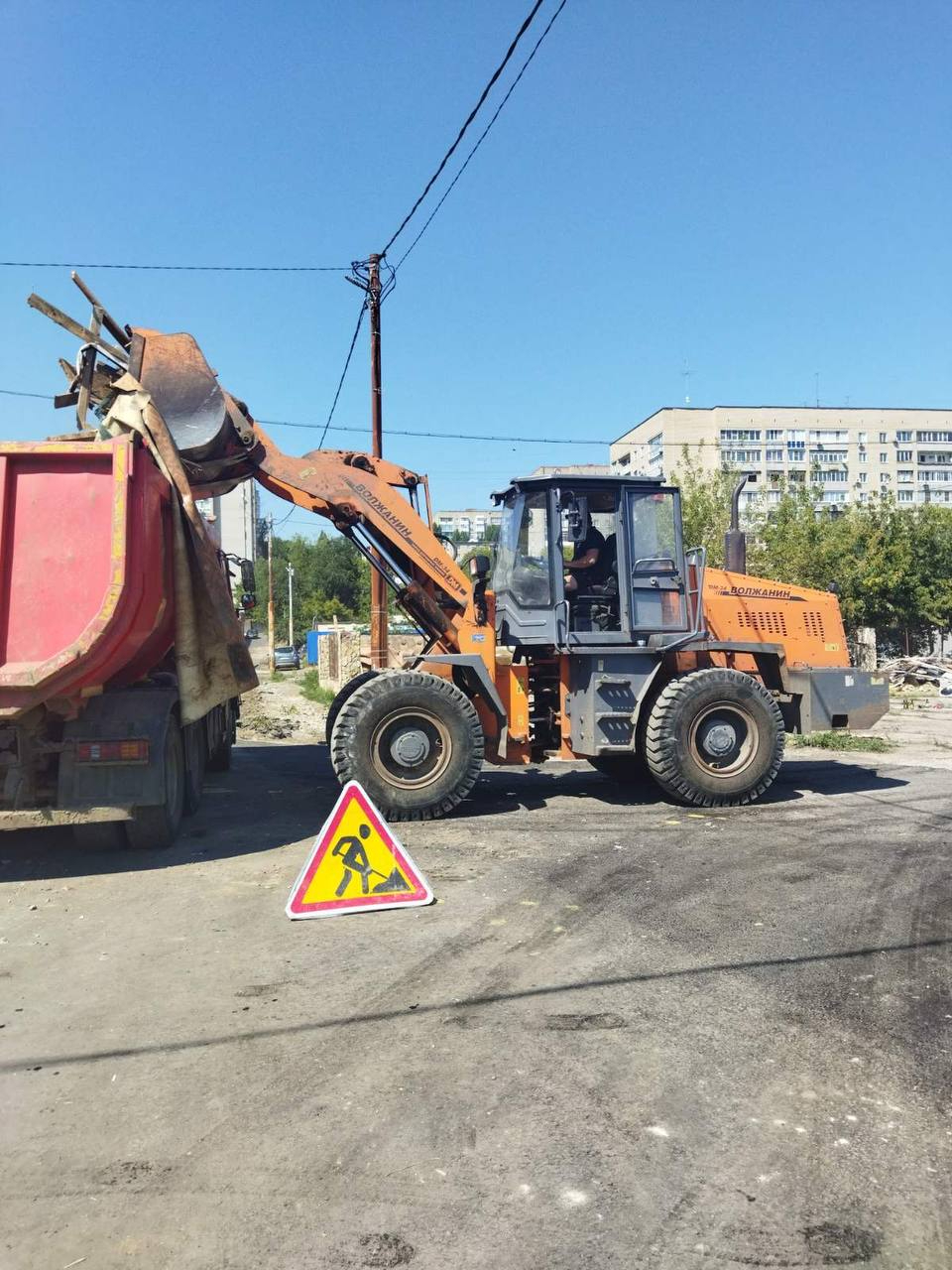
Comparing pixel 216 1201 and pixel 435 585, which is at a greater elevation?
pixel 435 585

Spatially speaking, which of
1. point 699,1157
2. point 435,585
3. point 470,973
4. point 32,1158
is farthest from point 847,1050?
point 435,585

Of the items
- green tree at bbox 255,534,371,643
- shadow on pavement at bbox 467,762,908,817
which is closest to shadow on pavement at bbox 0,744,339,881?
shadow on pavement at bbox 467,762,908,817

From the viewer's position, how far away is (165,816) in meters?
7.38

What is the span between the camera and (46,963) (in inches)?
201

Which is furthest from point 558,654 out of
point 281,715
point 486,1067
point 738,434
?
point 738,434

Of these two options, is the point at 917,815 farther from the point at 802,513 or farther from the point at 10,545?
the point at 802,513

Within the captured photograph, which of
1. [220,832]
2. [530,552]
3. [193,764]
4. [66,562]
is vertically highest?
[530,552]

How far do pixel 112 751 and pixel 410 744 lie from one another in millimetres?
2639

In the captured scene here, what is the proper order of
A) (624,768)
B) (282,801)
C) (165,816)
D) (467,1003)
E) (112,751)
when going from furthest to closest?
(624,768)
(282,801)
(165,816)
(112,751)
(467,1003)

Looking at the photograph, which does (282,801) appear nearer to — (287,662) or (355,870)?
(355,870)

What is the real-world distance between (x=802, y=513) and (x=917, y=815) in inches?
888

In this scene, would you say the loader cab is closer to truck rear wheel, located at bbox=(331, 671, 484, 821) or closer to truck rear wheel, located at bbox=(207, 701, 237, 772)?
truck rear wheel, located at bbox=(331, 671, 484, 821)

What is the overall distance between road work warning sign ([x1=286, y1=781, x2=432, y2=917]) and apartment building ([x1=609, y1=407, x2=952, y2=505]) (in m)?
72.9

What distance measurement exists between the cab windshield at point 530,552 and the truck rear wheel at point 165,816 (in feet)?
11.3
